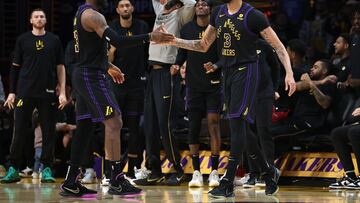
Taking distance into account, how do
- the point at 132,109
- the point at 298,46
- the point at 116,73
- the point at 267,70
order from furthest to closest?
1. the point at 298,46
2. the point at 132,109
3. the point at 267,70
4. the point at 116,73

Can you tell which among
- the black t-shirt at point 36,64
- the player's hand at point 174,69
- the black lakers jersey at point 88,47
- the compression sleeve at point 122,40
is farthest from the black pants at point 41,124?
the compression sleeve at point 122,40

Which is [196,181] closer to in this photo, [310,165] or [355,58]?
[310,165]

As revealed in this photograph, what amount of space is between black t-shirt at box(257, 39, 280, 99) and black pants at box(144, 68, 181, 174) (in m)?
1.30

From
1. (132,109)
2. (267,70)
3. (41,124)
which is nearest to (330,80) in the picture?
(267,70)

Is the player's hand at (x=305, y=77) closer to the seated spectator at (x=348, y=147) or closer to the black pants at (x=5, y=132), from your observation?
the seated spectator at (x=348, y=147)

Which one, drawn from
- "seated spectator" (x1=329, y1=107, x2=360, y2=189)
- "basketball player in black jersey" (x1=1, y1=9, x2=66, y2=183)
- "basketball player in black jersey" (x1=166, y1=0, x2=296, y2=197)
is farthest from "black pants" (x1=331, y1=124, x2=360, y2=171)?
"basketball player in black jersey" (x1=1, y1=9, x2=66, y2=183)

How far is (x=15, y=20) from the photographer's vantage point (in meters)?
15.0

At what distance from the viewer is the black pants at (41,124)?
10484 millimetres

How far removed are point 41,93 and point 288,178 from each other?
350cm

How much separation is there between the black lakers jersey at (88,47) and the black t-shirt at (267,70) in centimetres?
204

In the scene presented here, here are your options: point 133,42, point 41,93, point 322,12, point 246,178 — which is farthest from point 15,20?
point 133,42

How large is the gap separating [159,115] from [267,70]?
1561mm

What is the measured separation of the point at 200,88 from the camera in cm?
977

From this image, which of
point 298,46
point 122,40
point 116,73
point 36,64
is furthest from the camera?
point 36,64
